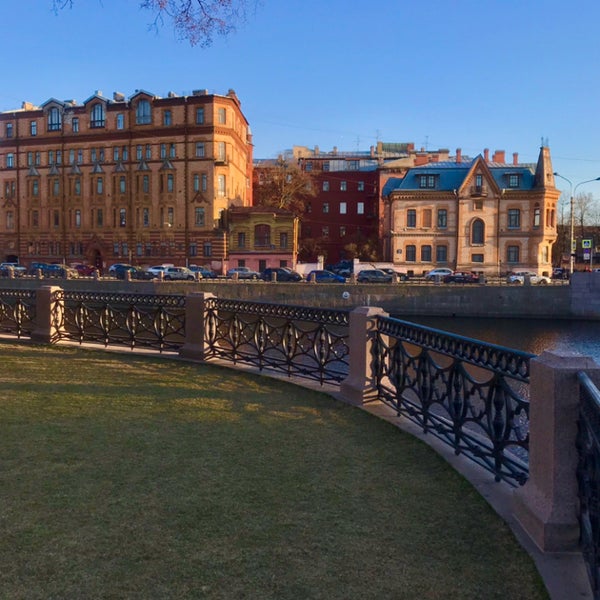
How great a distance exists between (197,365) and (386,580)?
686cm

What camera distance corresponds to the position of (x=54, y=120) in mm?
61656

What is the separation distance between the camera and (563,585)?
3.04 meters

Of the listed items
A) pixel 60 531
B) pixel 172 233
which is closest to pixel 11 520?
pixel 60 531

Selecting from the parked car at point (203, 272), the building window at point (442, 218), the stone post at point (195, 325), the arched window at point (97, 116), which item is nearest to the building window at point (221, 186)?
the parked car at point (203, 272)

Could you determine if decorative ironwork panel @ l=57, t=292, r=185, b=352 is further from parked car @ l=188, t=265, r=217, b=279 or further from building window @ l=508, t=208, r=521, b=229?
building window @ l=508, t=208, r=521, b=229

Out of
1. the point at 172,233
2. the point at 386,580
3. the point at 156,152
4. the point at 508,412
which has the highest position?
the point at 156,152

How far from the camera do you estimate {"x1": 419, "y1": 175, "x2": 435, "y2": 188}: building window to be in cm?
5756

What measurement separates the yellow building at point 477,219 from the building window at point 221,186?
16.1 m

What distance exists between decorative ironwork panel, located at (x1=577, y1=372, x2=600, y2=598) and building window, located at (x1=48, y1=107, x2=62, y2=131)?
6637 centimetres

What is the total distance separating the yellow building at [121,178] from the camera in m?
56.8

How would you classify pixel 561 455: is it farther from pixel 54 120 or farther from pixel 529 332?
pixel 54 120

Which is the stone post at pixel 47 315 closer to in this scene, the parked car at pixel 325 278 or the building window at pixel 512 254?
the parked car at pixel 325 278

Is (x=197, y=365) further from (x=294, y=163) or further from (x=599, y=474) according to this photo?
(x=294, y=163)

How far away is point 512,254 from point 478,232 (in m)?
3.82
